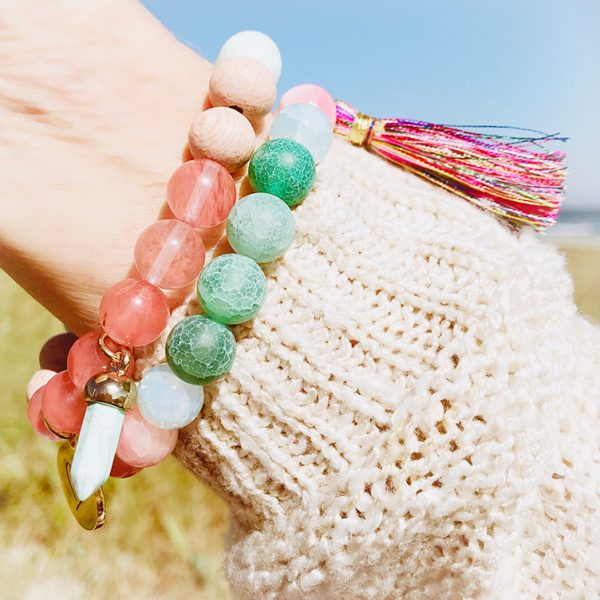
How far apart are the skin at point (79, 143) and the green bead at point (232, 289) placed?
111mm

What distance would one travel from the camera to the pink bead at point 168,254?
0.62m

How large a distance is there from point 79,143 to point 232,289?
249mm

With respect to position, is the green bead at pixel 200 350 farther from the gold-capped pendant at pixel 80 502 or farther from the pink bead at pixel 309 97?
the pink bead at pixel 309 97

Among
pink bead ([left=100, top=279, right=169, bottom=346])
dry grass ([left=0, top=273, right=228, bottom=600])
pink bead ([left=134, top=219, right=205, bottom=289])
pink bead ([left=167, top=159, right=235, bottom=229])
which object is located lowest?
dry grass ([left=0, top=273, right=228, bottom=600])

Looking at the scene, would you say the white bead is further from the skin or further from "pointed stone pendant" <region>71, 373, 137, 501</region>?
"pointed stone pendant" <region>71, 373, 137, 501</region>

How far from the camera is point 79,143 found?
0.68 metres

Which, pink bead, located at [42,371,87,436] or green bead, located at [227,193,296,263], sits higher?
green bead, located at [227,193,296,263]

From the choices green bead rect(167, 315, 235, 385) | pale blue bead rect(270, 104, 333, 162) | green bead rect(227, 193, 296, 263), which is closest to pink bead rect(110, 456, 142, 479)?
green bead rect(167, 315, 235, 385)

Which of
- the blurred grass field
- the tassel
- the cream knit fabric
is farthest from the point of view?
the blurred grass field

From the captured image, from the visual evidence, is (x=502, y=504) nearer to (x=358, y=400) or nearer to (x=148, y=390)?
(x=358, y=400)

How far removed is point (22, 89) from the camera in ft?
2.24

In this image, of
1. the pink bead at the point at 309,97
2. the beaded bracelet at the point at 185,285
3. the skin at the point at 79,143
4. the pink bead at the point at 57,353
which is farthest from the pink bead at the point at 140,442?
the pink bead at the point at 309,97

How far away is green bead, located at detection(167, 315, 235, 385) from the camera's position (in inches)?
23.2

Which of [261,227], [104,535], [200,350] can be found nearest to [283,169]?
[261,227]
